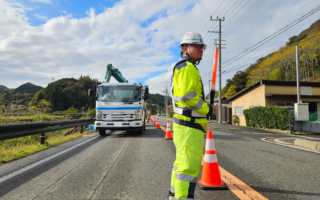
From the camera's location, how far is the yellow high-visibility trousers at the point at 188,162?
210 centimetres

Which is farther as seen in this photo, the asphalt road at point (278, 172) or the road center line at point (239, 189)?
the asphalt road at point (278, 172)

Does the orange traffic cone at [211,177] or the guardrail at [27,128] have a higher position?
the guardrail at [27,128]

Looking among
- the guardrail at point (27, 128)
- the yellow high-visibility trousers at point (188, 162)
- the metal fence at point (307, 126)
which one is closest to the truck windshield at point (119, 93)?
the guardrail at point (27, 128)

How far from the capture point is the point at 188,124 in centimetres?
223

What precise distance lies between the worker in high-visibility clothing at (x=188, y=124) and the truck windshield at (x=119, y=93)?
27.2 feet

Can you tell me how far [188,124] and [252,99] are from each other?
2257 cm

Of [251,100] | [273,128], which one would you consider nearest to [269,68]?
[251,100]

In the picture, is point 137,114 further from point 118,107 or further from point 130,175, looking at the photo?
point 130,175

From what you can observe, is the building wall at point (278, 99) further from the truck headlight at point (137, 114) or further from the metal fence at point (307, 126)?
the truck headlight at point (137, 114)

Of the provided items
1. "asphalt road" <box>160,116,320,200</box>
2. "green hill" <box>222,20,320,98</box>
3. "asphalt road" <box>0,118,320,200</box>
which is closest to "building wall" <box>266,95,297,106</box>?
"asphalt road" <box>160,116,320,200</box>

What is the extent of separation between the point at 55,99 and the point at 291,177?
228 ft

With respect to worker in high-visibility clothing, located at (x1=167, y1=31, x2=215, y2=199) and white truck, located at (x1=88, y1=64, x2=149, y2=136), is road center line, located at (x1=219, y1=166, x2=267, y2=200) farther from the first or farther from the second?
white truck, located at (x1=88, y1=64, x2=149, y2=136)

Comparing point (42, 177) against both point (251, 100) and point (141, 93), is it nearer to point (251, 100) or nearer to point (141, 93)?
point (141, 93)

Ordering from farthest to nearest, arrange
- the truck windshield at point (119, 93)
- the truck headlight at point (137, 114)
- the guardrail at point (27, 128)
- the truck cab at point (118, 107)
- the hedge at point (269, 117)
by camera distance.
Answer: the hedge at point (269, 117) < the truck windshield at point (119, 93) < the truck headlight at point (137, 114) < the truck cab at point (118, 107) < the guardrail at point (27, 128)
